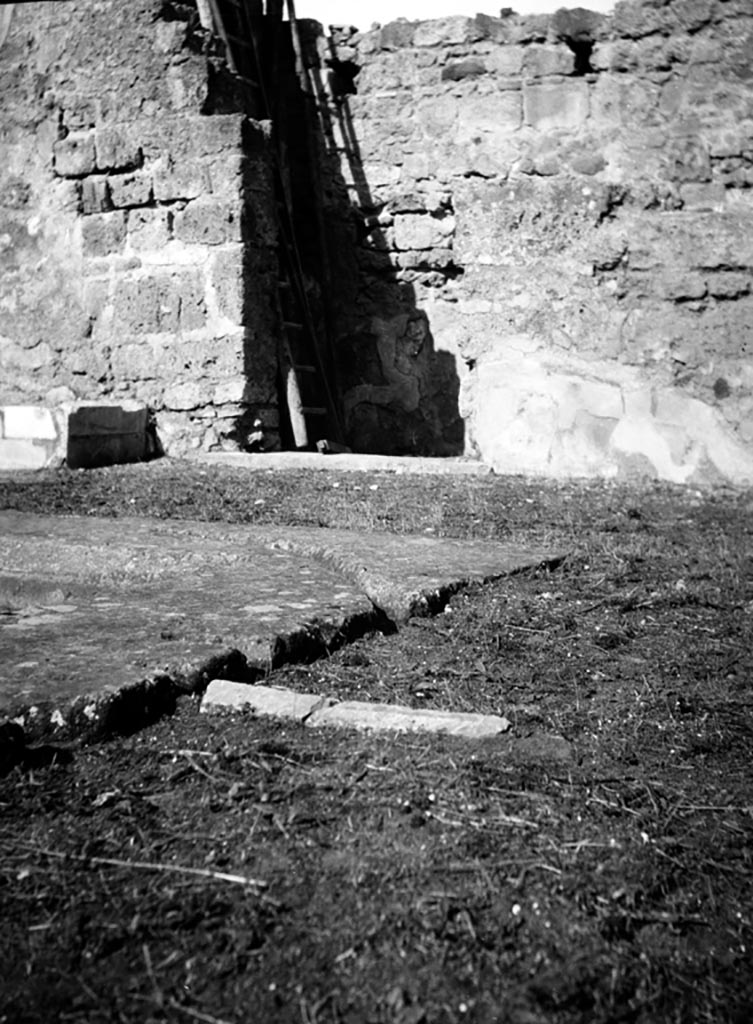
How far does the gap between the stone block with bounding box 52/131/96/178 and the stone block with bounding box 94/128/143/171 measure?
0.18 ft

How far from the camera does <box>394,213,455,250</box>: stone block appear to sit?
7.21 m

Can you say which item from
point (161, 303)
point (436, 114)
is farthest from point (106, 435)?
point (436, 114)

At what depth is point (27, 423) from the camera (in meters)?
5.79

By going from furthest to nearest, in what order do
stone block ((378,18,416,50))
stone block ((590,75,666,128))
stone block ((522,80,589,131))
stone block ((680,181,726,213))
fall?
1. stone block ((378,18,416,50))
2. stone block ((522,80,589,131))
3. stone block ((590,75,666,128))
4. stone block ((680,181,726,213))

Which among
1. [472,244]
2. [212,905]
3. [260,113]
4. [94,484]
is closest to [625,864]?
[212,905]

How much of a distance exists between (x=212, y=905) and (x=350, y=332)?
6.56 meters

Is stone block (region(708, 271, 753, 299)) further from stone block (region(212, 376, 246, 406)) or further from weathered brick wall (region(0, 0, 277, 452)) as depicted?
stone block (region(212, 376, 246, 406))

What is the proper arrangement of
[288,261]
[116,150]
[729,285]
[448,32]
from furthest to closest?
[288,261] → [448,32] → [116,150] → [729,285]

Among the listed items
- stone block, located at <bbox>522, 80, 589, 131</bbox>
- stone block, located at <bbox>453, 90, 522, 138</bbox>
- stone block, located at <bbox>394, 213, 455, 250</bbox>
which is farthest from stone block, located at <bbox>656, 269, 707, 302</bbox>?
stone block, located at <bbox>394, 213, 455, 250</bbox>

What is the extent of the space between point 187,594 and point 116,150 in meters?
4.83

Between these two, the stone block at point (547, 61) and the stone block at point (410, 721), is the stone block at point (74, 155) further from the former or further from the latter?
the stone block at point (410, 721)

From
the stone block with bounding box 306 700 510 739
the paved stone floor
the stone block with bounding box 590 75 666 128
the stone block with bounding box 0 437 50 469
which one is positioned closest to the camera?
the stone block with bounding box 306 700 510 739

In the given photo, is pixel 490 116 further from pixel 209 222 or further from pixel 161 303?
pixel 161 303

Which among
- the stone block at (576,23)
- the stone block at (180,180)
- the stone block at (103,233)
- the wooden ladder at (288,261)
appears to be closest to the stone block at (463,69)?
the stone block at (576,23)
